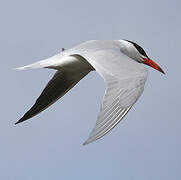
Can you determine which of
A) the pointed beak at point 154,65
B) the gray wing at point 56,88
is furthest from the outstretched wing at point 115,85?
the pointed beak at point 154,65

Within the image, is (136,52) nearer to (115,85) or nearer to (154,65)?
(154,65)

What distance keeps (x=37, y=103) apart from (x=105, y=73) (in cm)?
261

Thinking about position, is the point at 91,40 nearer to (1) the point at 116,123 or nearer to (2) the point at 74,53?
(2) the point at 74,53

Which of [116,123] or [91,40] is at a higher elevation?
[91,40]

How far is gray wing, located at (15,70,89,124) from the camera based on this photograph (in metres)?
7.42

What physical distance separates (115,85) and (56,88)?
2.95m

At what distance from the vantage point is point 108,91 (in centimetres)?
459

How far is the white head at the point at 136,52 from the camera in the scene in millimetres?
7336

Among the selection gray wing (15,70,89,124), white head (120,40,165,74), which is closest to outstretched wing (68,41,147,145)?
white head (120,40,165,74)

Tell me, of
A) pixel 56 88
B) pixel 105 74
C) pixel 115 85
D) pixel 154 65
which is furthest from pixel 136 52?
pixel 115 85

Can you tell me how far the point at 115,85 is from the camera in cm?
472

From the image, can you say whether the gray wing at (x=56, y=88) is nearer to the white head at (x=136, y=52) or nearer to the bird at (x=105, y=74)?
the bird at (x=105, y=74)

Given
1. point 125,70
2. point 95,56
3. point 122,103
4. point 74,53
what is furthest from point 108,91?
point 74,53

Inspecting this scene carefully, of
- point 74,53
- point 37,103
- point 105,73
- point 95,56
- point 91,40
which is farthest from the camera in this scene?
point 37,103
